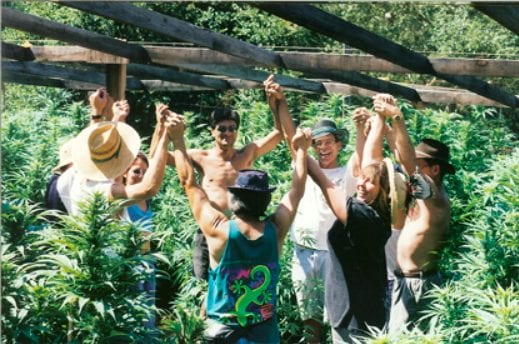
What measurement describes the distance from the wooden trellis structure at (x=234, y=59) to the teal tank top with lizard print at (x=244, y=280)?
128 centimetres

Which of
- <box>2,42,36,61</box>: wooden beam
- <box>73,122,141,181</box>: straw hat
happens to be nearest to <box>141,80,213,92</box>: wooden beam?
<box>2,42,36,61</box>: wooden beam

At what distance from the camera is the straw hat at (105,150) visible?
7.54 m

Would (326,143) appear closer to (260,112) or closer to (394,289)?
(394,289)

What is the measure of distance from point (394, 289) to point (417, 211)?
586 mm

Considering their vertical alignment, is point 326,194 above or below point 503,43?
above

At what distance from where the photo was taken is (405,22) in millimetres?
25375

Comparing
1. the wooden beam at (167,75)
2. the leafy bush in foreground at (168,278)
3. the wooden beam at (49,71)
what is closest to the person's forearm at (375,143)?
the leafy bush in foreground at (168,278)

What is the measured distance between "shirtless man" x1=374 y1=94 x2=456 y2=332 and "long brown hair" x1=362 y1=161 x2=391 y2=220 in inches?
14.5

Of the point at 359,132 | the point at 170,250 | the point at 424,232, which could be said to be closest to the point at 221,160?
the point at 170,250

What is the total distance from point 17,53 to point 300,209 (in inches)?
132

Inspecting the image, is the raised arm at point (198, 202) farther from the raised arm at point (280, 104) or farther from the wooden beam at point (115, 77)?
the wooden beam at point (115, 77)

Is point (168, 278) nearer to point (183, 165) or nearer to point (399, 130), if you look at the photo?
point (183, 165)

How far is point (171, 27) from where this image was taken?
8312 mm

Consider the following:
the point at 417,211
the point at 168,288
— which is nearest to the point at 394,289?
the point at 417,211
